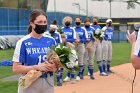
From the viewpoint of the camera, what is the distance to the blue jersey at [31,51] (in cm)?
509

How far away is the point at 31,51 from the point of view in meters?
5.09

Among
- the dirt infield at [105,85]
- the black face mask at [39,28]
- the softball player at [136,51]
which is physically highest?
the black face mask at [39,28]

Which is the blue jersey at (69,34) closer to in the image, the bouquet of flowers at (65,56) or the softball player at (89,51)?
the softball player at (89,51)

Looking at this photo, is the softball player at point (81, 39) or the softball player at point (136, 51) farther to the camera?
the softball player at point (81, 39)

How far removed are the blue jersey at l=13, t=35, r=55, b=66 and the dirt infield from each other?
615 cm

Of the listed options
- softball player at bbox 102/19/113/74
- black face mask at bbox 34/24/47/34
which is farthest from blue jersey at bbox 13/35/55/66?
softball player at bbox 102/19/113/74

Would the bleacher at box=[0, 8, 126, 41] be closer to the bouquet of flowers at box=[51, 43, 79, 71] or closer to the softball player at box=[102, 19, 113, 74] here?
the softball player at box=[102, 19, 113, 74]

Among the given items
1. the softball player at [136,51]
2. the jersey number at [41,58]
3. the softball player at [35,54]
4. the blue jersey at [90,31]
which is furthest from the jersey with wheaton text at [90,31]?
the softball player at [136,51]

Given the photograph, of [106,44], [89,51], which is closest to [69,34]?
[89,51]

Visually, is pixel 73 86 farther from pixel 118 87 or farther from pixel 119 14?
pixel 119 14

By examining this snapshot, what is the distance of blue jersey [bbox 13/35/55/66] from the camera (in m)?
5.09

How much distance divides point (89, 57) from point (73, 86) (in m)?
2.26

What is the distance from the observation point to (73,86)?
1234cm

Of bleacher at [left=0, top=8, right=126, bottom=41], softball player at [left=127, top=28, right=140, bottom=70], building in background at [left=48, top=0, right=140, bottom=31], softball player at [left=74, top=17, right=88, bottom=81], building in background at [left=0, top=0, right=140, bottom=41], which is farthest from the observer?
building in background at [left=48, top=0, right=140, bottom=31]
